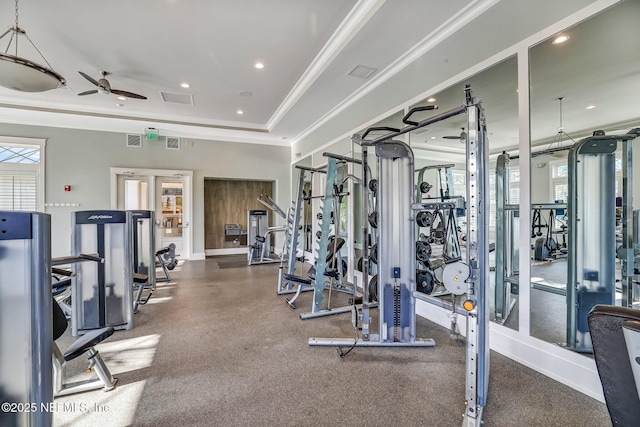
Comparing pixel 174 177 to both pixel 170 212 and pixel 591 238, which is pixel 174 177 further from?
pixel 591 238

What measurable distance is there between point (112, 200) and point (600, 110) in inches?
337

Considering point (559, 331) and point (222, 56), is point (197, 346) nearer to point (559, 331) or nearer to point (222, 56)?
point (559, 331)

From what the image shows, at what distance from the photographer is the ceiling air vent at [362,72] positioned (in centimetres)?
397

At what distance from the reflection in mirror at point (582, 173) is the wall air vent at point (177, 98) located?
18.4 feet

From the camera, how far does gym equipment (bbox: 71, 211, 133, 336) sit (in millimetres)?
2939

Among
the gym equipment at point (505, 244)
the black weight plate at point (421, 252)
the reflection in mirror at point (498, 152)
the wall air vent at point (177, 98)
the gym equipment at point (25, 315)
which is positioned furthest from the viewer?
the wall air vent at point (177, 98)

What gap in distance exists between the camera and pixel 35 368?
1.15 metres

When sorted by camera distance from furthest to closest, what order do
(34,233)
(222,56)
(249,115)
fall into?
(249,115), (222,56), (34,233)

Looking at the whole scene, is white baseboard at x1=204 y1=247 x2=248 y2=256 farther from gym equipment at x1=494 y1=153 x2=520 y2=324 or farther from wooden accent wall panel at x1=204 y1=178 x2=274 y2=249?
gym equipment at x1=494 y1=153 x2=520 y2=324

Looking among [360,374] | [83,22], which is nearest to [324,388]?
[360,374]

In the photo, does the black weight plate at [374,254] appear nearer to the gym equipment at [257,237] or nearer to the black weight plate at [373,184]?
the black weight plate at [373,184]

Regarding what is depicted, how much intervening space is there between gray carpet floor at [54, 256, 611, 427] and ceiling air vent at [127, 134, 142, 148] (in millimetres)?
5490

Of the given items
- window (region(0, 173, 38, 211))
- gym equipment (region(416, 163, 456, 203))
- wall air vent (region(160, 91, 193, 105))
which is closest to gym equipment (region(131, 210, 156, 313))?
wall air vent (region(160, 91, 193, 105))

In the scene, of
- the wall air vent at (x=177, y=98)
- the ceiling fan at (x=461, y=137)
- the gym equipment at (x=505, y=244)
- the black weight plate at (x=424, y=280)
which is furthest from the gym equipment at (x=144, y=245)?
the gym equipment at (x=505, y=244)
